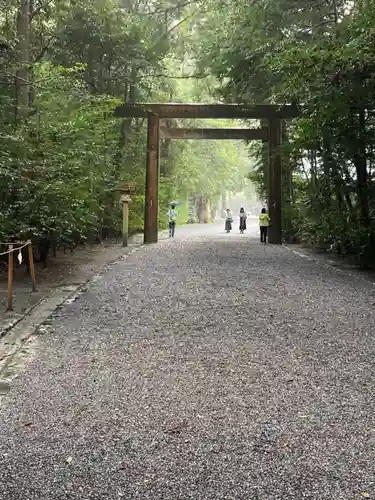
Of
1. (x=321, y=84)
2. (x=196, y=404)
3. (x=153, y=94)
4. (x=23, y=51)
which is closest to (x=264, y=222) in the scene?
(x=153, y=94)

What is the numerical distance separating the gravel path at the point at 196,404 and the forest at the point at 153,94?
3519mm

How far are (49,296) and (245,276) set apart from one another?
3601mm

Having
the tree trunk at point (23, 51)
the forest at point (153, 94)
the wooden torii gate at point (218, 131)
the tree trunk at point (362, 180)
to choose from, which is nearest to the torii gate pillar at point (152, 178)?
the wooden torii gate at point (218, 131)

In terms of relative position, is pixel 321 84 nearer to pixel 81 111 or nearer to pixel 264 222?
pixel 81 111

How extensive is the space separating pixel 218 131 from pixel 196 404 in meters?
16.6

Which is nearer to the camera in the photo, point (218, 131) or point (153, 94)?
point (218, 131)

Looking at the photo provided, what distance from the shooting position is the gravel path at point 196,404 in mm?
2660

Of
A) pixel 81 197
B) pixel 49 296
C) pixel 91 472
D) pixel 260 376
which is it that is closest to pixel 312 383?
pixel 260 376

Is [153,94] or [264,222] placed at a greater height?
[153,94]

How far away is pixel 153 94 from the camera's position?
21781 millimetres

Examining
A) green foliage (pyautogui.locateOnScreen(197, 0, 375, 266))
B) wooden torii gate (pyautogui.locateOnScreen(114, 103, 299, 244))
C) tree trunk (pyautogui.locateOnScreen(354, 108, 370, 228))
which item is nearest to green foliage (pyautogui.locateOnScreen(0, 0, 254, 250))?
wooden torii gate (pyautogui.locateOnScreen(114, 103, 299, 244))

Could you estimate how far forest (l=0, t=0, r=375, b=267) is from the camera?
31.1 ft

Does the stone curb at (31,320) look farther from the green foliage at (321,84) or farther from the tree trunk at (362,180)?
the tree trunk at (362,180)

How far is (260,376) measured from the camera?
427 centimetres
